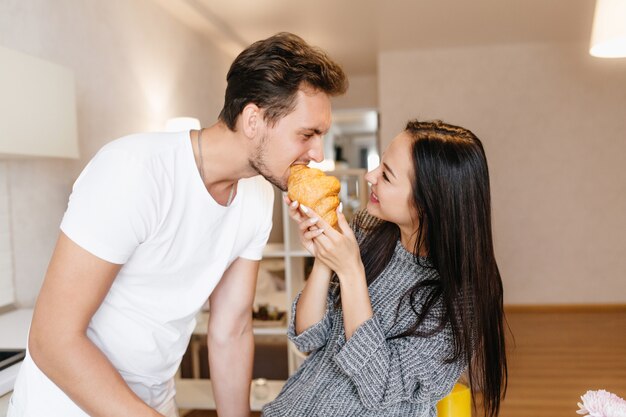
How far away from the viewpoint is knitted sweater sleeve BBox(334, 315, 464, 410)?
3.96ft

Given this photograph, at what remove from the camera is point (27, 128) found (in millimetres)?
1886

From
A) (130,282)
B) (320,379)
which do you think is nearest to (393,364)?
(320,379)

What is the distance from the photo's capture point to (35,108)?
193 centimetres

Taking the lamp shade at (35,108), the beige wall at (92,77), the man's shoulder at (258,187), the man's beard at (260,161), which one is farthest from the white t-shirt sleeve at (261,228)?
the beige wall at (92,77)

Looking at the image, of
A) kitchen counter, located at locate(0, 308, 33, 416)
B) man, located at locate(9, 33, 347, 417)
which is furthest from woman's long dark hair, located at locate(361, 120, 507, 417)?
kitchen counter, located at locate(0, 308, 33, 416)

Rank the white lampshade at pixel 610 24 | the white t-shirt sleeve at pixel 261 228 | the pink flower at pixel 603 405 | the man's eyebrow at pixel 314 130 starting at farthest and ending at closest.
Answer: the white lampshade at pixel 610 24, the white t-shirt sleeve at pixel 261 228, the man's eyebrow at pixel 314 130, the pink flower at pixel 603 405

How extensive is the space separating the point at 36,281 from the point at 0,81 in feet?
3.74

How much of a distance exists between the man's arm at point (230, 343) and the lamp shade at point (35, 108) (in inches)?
37.2

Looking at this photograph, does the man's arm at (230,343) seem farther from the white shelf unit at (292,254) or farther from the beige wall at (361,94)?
the beige wall at (361,94)

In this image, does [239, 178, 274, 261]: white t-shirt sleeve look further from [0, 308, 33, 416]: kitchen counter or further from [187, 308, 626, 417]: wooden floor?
[187, 308, 626, 417]: wooden floor

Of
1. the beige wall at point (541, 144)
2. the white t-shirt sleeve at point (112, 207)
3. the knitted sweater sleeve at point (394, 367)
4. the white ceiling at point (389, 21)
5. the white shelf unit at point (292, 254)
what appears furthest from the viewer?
the beige wall at point (541, 144)

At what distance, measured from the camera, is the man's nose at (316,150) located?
137 centimetres

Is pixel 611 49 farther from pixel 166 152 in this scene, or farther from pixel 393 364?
pixel 166 152

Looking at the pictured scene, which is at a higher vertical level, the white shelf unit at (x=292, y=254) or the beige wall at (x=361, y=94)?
the beige wall at (x=361, y=94)
